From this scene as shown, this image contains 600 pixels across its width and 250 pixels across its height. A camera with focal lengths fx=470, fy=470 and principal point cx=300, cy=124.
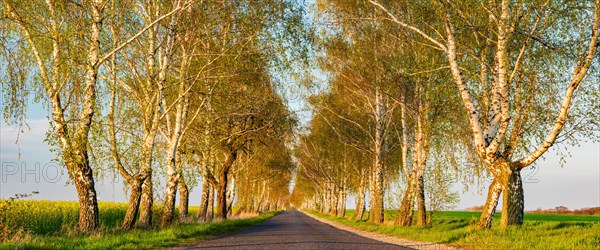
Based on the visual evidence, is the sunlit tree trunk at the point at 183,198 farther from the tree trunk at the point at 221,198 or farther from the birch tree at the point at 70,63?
the birch tree at the point at 70,63

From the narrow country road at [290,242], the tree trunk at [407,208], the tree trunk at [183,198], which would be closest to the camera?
the narrow country road at [290,242]

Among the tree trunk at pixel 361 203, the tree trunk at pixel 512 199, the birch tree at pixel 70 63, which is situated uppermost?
the birch tree at pixel 70 63

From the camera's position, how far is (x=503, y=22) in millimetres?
15258

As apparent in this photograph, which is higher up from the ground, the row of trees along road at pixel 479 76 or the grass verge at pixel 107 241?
the row of trees along road at pixel 479 76

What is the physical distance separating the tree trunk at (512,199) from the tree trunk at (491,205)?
0.83 metres

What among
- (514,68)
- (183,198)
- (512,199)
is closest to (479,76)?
(514,68)

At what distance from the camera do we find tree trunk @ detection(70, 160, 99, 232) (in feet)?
47.6

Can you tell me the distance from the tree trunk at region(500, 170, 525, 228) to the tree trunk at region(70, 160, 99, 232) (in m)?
13.6

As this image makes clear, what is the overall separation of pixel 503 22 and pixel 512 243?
7010 millimetres

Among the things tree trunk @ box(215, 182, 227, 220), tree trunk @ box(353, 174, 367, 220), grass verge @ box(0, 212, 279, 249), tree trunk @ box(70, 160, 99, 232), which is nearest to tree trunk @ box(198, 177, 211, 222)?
tree trunk @ box(215, 182, 227, 220)

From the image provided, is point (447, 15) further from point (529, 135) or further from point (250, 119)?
point (250, 119)

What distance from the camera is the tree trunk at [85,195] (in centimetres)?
1452

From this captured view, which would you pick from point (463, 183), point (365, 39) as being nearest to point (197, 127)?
point (365, 39)

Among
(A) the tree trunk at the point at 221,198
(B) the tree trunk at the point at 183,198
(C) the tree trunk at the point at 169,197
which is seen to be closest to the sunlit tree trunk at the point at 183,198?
(B) the tree trunk at the point at 183,198
